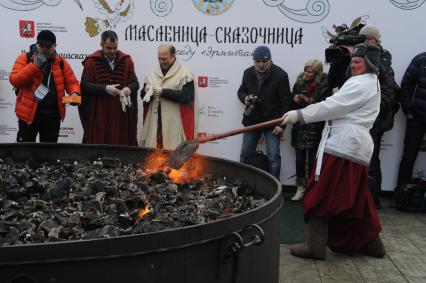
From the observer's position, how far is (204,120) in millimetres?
6832

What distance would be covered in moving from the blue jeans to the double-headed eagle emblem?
2297 mm

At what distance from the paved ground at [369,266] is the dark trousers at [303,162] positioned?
157 cm

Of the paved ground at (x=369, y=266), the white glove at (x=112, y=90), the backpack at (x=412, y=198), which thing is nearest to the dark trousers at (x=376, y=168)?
the backpack at (x=412, y=198)

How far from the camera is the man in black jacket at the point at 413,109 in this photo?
626 centimetres

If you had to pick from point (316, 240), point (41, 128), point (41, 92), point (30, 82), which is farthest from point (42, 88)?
point (316, 240)

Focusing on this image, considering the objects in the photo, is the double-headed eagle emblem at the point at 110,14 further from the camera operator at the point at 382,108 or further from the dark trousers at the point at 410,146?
the dark trousers at the point at 410,146

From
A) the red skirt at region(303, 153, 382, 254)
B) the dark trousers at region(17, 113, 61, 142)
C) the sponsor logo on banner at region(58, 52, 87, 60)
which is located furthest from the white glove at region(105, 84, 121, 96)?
the red skirt at region(303, 153, 382, 254)

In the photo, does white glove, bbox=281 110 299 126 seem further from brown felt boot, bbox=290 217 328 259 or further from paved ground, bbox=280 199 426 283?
paved ground, bbox=280 199 426 283

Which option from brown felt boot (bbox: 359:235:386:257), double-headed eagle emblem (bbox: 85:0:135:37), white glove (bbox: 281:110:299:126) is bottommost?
brown felt boot (bbox: 359:235:386:257)

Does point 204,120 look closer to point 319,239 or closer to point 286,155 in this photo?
point 286,155

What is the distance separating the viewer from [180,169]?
3.84m

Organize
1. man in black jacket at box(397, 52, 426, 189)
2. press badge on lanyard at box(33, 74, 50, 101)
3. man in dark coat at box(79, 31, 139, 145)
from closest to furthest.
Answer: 1. press badge on lanyard at box(33, 74, 50, 101)
2. man in dark coat at box(79, 31, 139, 145)
3. man in black jacket at box(397, 52, 426, 189)

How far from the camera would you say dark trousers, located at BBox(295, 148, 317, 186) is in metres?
6.62

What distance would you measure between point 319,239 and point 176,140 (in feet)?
7.91
